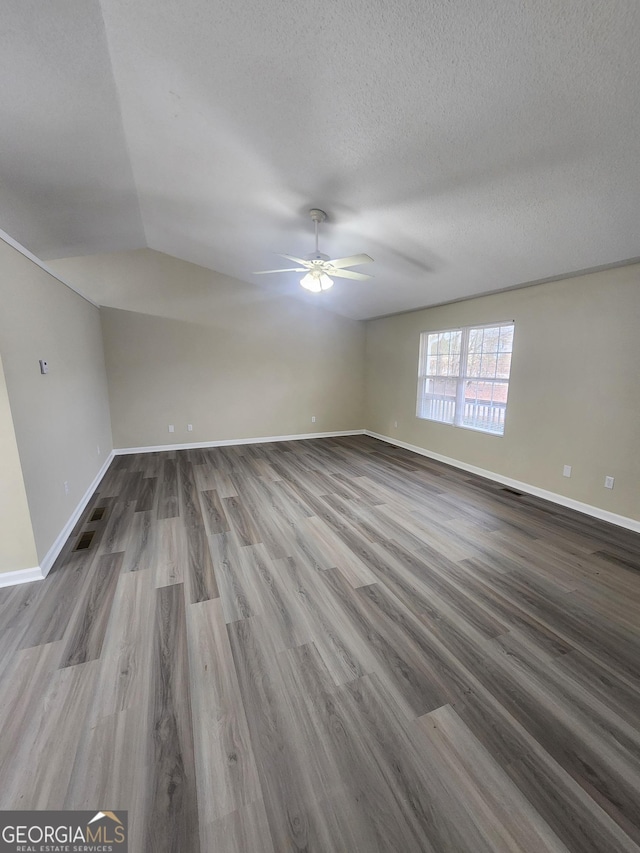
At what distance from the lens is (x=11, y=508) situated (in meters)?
2.22

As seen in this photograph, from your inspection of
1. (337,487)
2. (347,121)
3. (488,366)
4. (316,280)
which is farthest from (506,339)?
(347,121)

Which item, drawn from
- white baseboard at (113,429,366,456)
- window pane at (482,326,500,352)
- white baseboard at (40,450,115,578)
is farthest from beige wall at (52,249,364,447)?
window pane at (482,326,500,352)

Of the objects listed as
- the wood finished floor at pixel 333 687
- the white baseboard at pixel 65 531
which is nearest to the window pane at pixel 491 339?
the wood finished floor at pixel 333 687

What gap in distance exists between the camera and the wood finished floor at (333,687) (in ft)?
3.69

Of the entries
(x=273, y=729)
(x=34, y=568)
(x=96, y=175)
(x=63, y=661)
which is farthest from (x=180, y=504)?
(x=96, y=175)

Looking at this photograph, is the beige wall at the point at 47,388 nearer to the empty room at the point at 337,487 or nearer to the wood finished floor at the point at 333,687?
the empty room at the point at 337,487

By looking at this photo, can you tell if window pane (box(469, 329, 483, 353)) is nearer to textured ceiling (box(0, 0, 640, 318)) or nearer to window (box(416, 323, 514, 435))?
window (box(416, 323, 514, 435))

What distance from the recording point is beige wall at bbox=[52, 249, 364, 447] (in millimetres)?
5230

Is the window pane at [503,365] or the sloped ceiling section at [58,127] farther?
the window pane at [503,365]

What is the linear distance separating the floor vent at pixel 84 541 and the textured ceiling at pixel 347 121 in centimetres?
279

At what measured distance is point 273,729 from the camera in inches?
54.5

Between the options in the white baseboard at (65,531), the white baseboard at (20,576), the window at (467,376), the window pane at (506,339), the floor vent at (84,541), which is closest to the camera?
the white baseboard at (20,576)

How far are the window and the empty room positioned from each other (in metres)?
A: 0.06

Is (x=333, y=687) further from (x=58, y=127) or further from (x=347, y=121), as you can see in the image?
(x=58, y=127)
